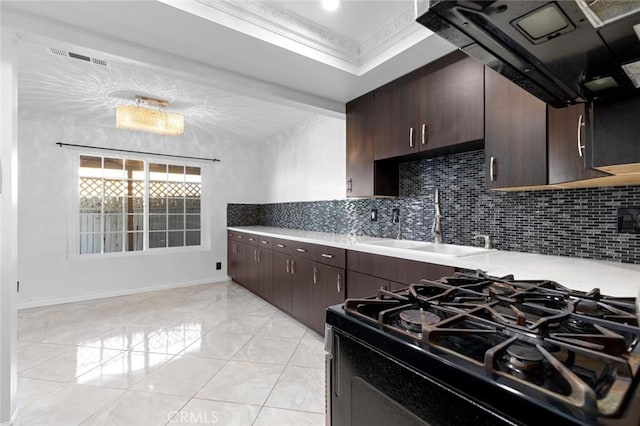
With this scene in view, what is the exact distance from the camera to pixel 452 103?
82.1 inches

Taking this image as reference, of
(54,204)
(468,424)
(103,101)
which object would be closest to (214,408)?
(468,424)

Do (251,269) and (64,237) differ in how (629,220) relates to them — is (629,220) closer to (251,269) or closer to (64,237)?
(251,269)

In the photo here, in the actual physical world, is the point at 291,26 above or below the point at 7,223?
above

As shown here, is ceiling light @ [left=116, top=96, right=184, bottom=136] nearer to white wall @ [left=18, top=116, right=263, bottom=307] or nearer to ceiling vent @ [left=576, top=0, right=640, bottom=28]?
white wall @ [left=18, top=116, right=263, bottom=307]

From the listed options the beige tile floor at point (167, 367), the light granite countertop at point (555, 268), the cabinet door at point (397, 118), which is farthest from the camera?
the cabinet door at point (397, 118)

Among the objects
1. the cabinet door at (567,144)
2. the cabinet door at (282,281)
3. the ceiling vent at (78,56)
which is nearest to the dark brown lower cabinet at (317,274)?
the cabinet door at (282,281)

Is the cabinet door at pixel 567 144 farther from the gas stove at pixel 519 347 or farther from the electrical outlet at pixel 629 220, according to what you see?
the gas stove at pixel 519 347

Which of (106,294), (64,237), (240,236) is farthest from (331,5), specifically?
(106,294)

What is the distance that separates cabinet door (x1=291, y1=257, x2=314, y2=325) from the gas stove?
82.9 inches

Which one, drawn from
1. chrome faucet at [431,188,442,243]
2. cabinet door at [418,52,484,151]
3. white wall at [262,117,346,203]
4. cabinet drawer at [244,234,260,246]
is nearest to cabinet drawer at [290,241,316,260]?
white wall at [262,117,346,203]

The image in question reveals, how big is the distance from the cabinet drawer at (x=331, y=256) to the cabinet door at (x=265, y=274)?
1.08 m

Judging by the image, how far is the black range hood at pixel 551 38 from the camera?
617 millimetres

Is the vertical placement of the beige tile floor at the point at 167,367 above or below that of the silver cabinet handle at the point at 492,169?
below

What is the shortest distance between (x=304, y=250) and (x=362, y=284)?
86 centimetres
